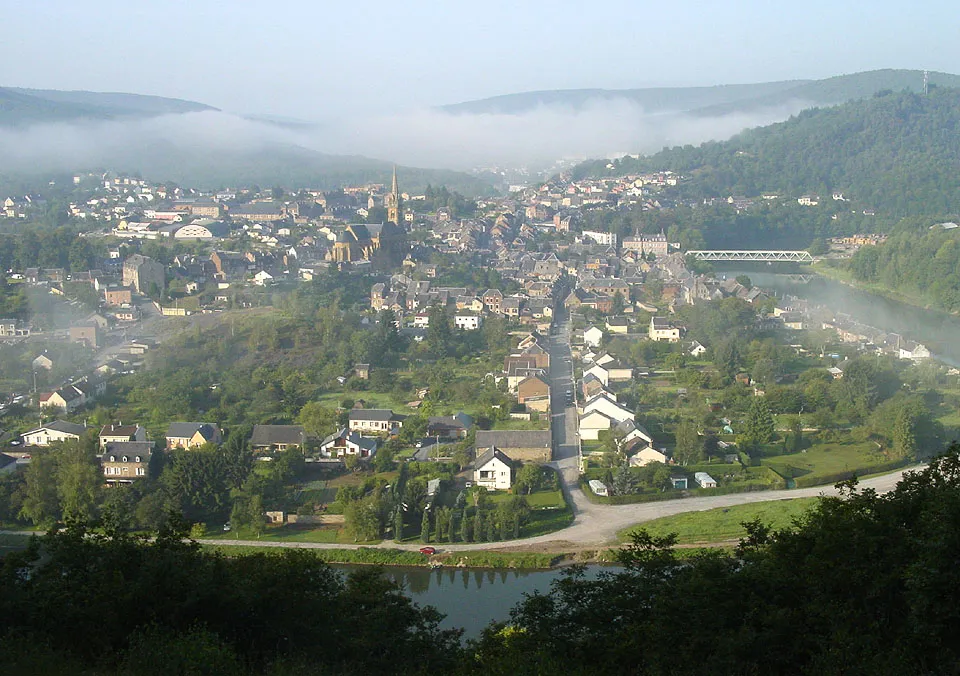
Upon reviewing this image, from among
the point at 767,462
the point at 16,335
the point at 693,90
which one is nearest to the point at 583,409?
the point at 767,462

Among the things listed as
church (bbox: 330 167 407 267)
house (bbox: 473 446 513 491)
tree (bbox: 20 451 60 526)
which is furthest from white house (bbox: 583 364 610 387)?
church (bbox: 330 167 407 267)

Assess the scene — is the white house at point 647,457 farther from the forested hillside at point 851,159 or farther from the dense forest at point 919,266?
the forested hillside at point 851,159

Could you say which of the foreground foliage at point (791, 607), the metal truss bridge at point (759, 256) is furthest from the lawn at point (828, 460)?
the metal truss bridge at point (759, 256)

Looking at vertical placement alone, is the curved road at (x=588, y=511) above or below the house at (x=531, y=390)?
below

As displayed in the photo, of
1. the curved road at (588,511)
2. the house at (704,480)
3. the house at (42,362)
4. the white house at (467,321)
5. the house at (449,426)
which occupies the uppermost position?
the house at (42,362)

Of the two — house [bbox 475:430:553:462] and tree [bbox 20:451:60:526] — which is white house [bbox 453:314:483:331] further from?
tree [bbox 20:451:60:526]

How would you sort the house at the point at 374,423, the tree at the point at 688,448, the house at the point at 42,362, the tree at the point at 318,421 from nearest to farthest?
the tree at the point at 688,448
the tree at the point at 318,421
the house at the point at 374,423
the house at the point at 42,362

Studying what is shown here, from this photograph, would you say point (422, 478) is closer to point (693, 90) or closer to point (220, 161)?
point (220, 161)
